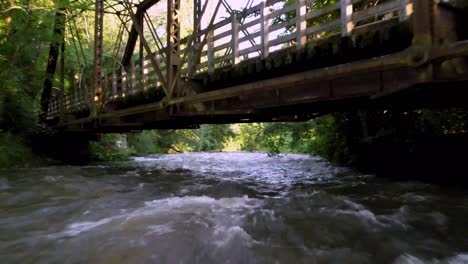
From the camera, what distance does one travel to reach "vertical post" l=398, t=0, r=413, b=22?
13.9ft

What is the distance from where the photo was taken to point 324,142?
14.9m

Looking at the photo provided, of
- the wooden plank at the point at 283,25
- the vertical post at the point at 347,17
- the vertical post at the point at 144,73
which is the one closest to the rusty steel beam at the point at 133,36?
the vertical post at the point at 144,73

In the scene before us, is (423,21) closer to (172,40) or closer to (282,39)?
(282,39)

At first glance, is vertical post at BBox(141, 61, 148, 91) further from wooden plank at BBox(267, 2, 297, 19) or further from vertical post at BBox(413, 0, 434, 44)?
vertical post at BBox(413, 0, 434, 44)

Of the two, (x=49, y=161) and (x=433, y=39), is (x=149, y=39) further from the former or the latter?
(x=433, y=39)

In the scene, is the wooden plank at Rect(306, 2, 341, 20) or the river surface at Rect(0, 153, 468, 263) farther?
the wooden plank at Rect(306, 2, 341, 20)

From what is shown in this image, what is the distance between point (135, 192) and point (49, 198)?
6.22 feet

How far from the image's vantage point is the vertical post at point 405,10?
424 centimetres

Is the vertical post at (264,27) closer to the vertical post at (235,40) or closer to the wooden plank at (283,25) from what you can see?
the wooden plank at (283,25)

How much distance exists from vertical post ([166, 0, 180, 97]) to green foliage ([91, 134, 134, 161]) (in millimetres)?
14117

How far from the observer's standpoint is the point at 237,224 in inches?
203

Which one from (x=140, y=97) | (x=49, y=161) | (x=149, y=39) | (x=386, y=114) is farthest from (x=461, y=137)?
(x=149, y=39)

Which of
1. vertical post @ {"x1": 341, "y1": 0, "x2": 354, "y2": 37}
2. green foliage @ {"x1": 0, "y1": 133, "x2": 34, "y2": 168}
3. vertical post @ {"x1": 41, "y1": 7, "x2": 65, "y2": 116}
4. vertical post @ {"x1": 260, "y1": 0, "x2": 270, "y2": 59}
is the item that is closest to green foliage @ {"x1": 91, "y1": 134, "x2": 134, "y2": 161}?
vertical post @ {"x1": 41, "y1": 7, "x2": 65, "y2": 116}

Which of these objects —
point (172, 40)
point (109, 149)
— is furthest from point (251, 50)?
point (109, 149)
